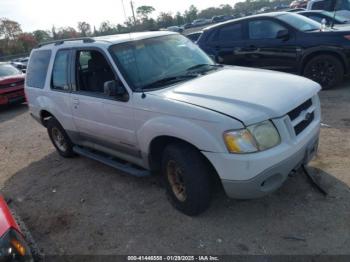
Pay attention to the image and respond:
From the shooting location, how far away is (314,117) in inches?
147

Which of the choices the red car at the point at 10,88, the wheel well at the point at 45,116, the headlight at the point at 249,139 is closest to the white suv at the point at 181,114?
the headlight at the point at 249,139

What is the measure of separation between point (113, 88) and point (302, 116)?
1.98 metres

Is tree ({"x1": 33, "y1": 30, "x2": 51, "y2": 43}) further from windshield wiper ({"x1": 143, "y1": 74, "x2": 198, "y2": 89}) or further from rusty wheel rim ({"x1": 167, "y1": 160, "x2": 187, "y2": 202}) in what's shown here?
rusty wheel rim ({"x1": 167, "y1": 160, "x2": 187, "y2": 202})

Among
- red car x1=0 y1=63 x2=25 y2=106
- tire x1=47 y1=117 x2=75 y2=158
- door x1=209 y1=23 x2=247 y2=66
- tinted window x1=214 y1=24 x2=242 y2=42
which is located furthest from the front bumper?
red car x1=0 y1=63 x2=25 y2=106

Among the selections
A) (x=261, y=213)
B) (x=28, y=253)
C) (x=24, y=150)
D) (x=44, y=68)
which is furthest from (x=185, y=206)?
(x=24, y=150)

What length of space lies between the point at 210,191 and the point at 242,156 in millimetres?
661

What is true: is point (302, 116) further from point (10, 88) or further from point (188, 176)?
point (10, 88)

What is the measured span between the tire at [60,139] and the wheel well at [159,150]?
2.22 meters

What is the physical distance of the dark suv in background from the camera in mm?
7348

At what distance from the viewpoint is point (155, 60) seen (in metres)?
4.16

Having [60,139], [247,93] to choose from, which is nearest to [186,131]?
[247,93]

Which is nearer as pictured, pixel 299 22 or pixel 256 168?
pixel 256 168

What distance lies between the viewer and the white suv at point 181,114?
3021 mm

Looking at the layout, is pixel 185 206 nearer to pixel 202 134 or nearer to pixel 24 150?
pixel 202 134
